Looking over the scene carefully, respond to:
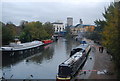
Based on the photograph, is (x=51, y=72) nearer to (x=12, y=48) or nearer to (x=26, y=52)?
(x=12, y=48)

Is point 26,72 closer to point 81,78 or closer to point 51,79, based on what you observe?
point 51,79

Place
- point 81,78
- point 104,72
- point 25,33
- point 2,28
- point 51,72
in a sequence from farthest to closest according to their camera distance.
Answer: point 25,33 < point 2,28 < point 51,72 < point 104,72 < point 81,78

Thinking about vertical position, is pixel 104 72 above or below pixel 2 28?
below

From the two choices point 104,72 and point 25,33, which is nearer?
point 104,72

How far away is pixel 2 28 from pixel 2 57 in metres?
7.97

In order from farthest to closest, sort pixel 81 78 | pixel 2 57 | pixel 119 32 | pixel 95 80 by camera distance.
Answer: pixel 2 57 → pixel 81 78 → pixel 95 80 → pixel 119 32

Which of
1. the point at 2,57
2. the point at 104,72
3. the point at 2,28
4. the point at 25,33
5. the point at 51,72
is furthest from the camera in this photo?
the point at 25,33

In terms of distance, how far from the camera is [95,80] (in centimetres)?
1409

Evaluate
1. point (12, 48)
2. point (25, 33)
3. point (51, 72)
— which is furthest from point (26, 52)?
point (51, 72)

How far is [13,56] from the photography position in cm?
3042

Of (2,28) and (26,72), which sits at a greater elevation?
(2,28)

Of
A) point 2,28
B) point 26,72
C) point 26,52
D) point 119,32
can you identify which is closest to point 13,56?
point 26,52

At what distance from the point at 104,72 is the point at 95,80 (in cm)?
271

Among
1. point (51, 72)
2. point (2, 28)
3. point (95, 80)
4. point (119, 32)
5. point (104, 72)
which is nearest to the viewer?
point (119, 32)
